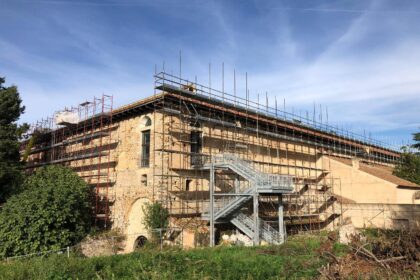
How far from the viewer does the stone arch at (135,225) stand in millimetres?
21844

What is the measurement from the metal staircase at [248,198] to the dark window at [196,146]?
101 centimetres

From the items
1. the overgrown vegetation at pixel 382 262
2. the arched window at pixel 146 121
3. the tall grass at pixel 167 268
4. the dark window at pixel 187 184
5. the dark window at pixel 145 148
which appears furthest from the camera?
the arched window at pixel 146 121

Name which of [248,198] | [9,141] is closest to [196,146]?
[248,198]

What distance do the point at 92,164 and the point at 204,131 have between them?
28.8ft

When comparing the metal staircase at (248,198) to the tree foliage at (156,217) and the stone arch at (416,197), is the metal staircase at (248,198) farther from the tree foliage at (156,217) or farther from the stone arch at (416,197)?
the stone arch at (416,197)

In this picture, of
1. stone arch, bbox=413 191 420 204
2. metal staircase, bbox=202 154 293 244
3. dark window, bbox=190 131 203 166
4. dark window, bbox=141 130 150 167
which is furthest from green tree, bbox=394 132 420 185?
dark window, bbox=141 130 150 167

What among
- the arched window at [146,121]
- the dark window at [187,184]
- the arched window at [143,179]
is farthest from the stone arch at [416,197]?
the arched window at [146,121]

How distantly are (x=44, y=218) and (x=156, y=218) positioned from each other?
17.9 ft

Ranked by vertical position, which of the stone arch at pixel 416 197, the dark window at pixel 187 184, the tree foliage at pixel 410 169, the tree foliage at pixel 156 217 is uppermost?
the tree foliage at pixel 410 169

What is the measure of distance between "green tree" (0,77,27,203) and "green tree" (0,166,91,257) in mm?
2412

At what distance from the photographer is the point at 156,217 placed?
19891mm

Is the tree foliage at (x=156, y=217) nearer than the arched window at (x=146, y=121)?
Yes

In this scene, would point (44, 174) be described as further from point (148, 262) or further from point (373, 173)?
point (373, 173)

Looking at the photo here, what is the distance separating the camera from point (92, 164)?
88.7ft
